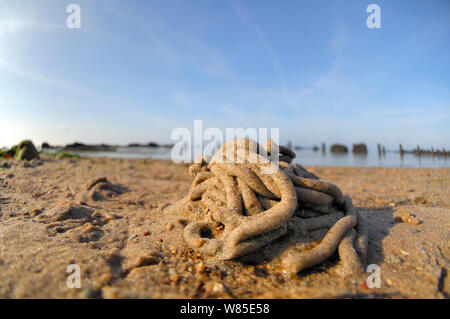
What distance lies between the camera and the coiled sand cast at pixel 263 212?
8.56 feet

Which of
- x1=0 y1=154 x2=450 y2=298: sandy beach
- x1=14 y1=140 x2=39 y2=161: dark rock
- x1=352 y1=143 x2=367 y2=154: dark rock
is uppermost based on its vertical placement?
x1=352 y1=143 x2=367 y2=154: dark rock

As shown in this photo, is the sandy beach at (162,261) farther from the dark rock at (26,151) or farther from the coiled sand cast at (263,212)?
the dark rock at (26,151)

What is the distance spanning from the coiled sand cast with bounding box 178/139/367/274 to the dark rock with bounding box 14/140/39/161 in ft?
36.2

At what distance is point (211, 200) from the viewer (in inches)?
141

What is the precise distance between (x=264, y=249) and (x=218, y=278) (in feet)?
2.31

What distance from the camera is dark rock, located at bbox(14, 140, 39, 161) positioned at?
1059 centimetres

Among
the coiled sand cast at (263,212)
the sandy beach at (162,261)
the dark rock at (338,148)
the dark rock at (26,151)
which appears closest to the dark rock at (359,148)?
the dark rock at (338,148)

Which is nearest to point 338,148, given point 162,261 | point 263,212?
point 263,212

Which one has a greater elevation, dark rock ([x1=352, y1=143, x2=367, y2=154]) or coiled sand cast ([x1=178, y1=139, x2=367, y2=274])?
dark rock ([x1=352, y1=143, x2=367, y2=154])

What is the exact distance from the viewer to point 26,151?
1077 centimetres

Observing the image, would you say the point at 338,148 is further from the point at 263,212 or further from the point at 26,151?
the point at 263,212

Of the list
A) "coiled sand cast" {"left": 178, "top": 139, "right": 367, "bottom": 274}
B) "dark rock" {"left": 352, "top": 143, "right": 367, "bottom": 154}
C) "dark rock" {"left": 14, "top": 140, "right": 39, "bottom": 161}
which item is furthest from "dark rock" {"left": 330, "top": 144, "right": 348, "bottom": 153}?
"dark rock" {"left": 14, "top": 140, "right": 39, "bottom": 161}

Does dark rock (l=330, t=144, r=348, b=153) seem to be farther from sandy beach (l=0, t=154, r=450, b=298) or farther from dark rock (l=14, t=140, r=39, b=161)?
dark rock (l=14, t=140, r=39, b=161)
